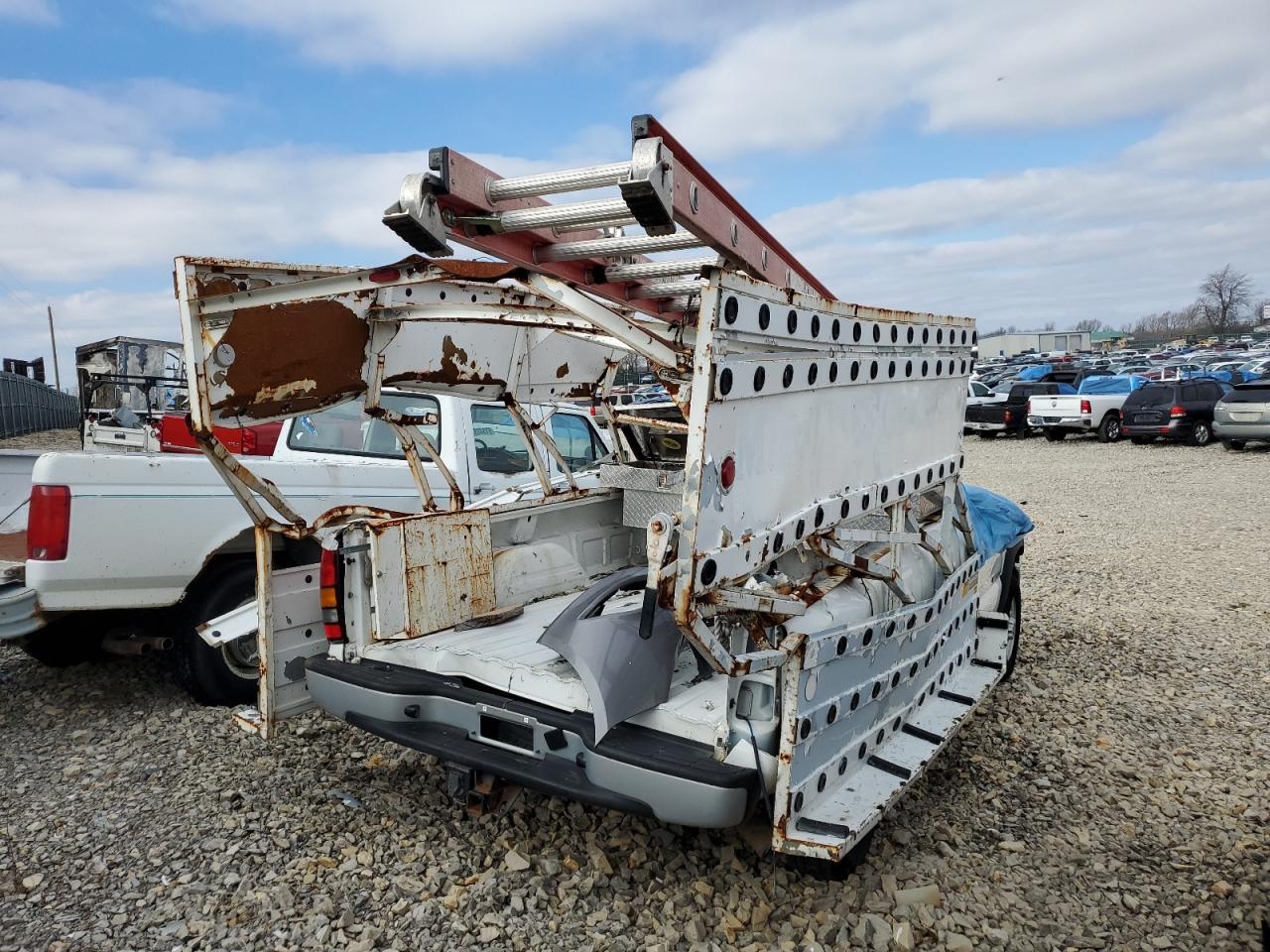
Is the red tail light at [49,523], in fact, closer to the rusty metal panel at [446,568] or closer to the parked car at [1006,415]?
the rusty metal panel at [446,568]

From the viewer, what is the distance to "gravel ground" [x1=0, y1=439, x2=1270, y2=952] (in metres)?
3.07

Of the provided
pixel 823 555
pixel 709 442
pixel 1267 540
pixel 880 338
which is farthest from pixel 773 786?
pixel 1267 540

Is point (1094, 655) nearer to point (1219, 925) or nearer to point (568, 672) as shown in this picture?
point (1219, 925)

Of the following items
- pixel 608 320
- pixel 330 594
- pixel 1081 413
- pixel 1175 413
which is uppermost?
pixel 608 320

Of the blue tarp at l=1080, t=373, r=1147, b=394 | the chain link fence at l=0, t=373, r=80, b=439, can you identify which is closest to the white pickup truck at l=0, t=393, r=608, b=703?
the blue tarp at l=1080, t=373, r=1147, b=394

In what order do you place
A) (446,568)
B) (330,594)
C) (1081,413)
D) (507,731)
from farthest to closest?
(1081,413) → (446,568) → (330,594) → (507,731)

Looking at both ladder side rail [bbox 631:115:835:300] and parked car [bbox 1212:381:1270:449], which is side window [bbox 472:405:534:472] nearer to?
ladder side rail [bbox 631:115:835:300]

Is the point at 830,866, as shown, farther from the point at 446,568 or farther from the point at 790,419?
the point at 446,568

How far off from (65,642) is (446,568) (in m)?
2.89

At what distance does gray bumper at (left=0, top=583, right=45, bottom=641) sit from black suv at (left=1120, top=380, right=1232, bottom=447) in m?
22.0

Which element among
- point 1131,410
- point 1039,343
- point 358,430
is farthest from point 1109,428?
point 1039,343

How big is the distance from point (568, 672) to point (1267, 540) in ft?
31.7

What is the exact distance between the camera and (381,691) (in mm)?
3445

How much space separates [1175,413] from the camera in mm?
20219
